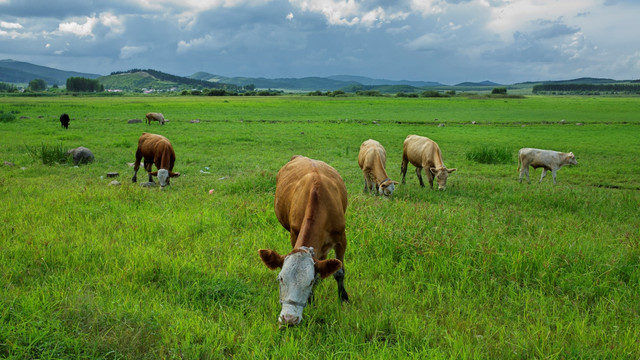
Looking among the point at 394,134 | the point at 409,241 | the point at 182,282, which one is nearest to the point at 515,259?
the point at 409,241

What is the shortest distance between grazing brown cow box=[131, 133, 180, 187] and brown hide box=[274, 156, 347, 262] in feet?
25.4

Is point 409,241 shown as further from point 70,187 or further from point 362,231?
point 70,187

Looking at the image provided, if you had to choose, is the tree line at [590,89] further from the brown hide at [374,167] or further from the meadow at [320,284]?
the meadow at [320,284]

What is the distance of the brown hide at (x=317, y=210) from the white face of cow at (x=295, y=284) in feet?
1.10

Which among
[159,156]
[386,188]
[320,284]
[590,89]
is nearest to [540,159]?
[386,188]

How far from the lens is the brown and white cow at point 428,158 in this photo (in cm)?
1293

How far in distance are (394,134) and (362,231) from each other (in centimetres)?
2499

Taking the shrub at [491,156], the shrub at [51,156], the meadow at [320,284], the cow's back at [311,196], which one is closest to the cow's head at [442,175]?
the meadow at [320,284]

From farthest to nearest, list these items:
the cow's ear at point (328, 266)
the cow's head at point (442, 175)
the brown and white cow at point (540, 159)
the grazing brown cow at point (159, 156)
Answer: the brown and white cow at point (540, 159), the cow's head at point (442, 175), the grazing brown cow at point (159, 156), the cow's ear at point (328, 266)

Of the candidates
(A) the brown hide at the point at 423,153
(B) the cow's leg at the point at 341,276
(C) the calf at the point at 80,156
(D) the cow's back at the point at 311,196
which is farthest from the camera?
(C) the calf at the point at 80,156

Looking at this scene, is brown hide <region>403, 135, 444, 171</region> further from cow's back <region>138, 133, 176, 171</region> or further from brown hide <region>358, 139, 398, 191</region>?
cow's back <region>138, 133, 176, 171</region>

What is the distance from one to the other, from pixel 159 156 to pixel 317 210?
10.1 m

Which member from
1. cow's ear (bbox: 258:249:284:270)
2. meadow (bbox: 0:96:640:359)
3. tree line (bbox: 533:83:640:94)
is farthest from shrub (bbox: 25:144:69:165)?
tree line (bbox: 533:83:640:94)

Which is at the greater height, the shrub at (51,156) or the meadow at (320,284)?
the shrub at (51,156)
